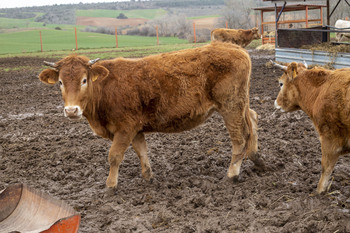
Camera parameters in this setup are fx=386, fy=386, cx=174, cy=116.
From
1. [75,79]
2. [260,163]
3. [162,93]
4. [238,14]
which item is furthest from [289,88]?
[238,14]

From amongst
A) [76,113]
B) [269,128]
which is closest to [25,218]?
[76,113]

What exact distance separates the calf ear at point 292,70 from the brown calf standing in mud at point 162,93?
54 cm

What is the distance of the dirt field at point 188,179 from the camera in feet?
13.6

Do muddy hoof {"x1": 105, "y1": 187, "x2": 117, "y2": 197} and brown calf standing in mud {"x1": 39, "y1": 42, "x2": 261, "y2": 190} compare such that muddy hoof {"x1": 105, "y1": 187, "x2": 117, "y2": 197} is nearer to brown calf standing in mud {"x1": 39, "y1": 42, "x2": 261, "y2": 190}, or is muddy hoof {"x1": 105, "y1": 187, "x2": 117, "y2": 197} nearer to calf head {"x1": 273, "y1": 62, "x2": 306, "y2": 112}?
brown calf standing in mud {"x1": 39, "y1": 42, "x2": 261, "y2": 190}

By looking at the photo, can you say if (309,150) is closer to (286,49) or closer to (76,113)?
(76,113)

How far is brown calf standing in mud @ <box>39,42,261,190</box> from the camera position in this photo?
4.96m

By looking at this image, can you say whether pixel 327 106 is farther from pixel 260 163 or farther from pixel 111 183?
pixel 111 183

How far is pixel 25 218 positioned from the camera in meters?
4.09

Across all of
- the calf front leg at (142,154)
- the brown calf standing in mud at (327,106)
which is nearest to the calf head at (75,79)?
the calf front leg at (142,154)

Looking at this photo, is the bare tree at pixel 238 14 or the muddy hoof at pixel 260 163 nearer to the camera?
the muddy hoof at pixel 260 163

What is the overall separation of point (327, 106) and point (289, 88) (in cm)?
92

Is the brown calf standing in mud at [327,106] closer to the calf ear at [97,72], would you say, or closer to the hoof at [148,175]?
the hoof at [148,175]

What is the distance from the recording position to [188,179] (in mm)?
5355

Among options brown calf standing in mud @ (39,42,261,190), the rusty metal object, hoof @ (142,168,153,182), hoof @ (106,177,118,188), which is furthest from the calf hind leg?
the rusty metal object
